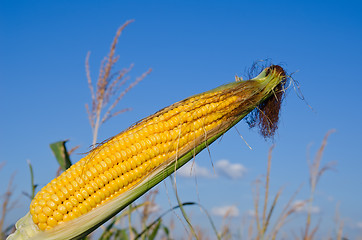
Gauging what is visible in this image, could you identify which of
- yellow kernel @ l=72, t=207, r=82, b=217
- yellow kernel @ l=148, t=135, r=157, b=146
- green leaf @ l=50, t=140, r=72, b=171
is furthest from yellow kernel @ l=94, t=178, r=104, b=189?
green leaf @ l=50, t=140, r=72, b=171

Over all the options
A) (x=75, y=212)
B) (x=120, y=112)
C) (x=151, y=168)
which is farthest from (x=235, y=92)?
(x=120, y=112)

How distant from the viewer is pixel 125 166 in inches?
102

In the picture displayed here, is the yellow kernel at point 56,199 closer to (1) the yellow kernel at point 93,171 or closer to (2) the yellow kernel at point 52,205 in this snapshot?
(2) the yellow kernel at point 52,205

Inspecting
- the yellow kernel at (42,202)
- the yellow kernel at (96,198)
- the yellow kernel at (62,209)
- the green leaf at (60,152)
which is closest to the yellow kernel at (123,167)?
the yellow kernel at (96,198)

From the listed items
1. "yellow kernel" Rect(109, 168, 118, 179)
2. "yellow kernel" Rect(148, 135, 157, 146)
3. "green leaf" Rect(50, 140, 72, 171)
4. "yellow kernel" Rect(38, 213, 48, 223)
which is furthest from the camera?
"green leaf" Rect(50, 140, 72, 171)

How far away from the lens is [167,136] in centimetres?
271

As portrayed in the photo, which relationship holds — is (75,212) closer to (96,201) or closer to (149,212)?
(96,201)

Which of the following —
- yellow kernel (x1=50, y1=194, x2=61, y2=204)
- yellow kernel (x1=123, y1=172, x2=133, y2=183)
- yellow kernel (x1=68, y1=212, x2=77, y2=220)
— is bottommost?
yellow kernel (x1=68, y1=212, x2=77, y2=220)

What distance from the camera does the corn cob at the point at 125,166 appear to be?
247 centimetres

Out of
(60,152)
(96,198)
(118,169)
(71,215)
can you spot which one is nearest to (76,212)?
(71,215)

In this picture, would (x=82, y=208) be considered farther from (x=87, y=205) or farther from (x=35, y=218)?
(x=35, y=218)

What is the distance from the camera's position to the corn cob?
2.47 meters

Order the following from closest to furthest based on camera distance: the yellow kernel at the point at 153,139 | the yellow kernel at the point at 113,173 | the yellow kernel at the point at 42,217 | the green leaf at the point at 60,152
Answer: the yellow kernel at the point at 42,217 < the yellow kernel at the point at 113,173 < the yellow kernel at the point at 153,139 < the green leaf at the point at 60,152

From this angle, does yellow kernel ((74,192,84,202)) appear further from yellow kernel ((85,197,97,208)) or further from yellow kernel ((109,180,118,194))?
yellow kernel ((109,180,118,194))
